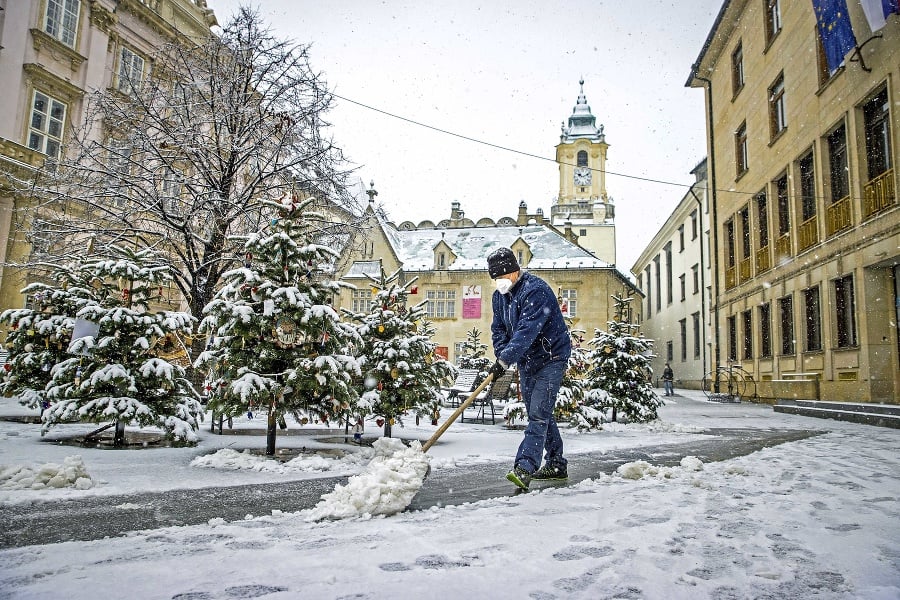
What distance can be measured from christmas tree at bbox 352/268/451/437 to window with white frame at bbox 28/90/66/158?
16.3 m

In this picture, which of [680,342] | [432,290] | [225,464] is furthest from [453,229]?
[225,464]

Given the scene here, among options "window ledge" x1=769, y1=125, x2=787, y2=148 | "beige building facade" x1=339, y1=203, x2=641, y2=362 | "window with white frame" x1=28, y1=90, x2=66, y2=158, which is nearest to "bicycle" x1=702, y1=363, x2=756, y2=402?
"window ledge" x1=769, y1=125, x2=787, y2=148

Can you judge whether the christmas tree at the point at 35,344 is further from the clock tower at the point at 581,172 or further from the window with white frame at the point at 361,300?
the clock tower at the point at 581,172

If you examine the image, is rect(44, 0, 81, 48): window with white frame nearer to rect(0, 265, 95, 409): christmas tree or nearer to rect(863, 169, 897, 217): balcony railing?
rect(0, 265, 95, 409): christmas tree

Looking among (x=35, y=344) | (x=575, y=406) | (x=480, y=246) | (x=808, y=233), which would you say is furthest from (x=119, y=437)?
(x=480, y=246)

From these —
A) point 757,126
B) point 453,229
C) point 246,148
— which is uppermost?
point 453,229

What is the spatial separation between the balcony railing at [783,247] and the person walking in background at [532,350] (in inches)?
627

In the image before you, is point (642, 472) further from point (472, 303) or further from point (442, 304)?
point (442, 304)

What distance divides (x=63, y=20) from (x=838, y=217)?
962 inches

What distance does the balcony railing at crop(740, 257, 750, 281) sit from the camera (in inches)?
843

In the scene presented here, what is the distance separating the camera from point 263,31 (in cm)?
1098

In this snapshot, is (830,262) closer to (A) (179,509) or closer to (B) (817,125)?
(B) (817,125)

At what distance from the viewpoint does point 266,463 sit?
5793mm

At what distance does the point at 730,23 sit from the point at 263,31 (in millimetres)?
19716
